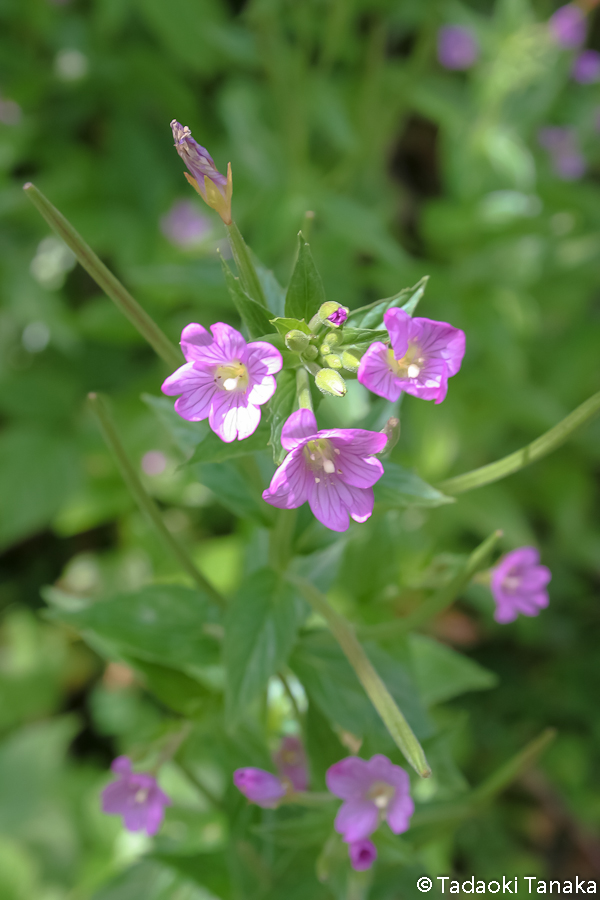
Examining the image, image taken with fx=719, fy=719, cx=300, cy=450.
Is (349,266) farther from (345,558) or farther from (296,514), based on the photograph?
(296,514)

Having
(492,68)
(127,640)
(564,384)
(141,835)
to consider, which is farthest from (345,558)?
(492,68)

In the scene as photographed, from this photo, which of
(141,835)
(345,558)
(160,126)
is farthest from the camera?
(160,126)

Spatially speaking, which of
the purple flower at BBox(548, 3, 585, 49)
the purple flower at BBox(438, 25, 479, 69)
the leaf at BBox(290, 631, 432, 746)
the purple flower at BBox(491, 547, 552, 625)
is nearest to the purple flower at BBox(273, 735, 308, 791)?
the leaf at BBox(290, 631, 432, 746)

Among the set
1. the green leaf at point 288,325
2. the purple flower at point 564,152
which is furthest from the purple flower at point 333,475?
the purple flower at point 564,152

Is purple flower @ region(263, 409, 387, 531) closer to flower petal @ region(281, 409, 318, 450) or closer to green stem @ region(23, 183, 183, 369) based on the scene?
flower petal @ region(281, 409, 318, 450)

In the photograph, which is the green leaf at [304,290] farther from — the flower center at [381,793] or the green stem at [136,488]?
the flower center at [381,793]
